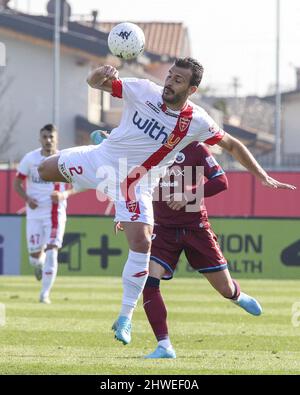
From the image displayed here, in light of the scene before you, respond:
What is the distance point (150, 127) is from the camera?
33.4ft

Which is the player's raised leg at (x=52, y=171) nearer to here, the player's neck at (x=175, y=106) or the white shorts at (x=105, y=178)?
the white shorts at (x=105, y=178)

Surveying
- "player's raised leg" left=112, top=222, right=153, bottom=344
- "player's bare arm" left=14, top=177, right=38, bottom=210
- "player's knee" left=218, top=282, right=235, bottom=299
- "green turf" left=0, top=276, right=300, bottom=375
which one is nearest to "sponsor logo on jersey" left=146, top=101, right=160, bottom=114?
"player's raised leg" left=112, top=222, right=153, bottom=344

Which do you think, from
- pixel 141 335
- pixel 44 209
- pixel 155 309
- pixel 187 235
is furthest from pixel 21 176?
pixel 155 309

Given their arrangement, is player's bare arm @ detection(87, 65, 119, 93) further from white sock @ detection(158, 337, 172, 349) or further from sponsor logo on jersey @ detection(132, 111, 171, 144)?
white sock @ detection(158, 337, 172, 349)

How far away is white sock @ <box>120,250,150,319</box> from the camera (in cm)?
1017

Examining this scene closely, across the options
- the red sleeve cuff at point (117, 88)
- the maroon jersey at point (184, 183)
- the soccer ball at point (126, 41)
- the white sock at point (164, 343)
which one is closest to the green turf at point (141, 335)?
the white sock at point (164, 343)

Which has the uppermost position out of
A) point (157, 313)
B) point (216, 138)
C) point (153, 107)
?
point (153, 107)

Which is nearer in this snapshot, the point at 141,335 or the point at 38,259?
the point at 141,335

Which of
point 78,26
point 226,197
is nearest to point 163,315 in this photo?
point 226,197

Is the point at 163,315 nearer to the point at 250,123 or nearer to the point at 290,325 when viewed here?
the point at 290,325

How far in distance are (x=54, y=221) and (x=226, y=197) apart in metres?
11.0

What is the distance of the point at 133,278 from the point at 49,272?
6.50m

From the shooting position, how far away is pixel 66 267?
23234 mm

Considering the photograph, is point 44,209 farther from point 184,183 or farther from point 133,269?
point 133,269
